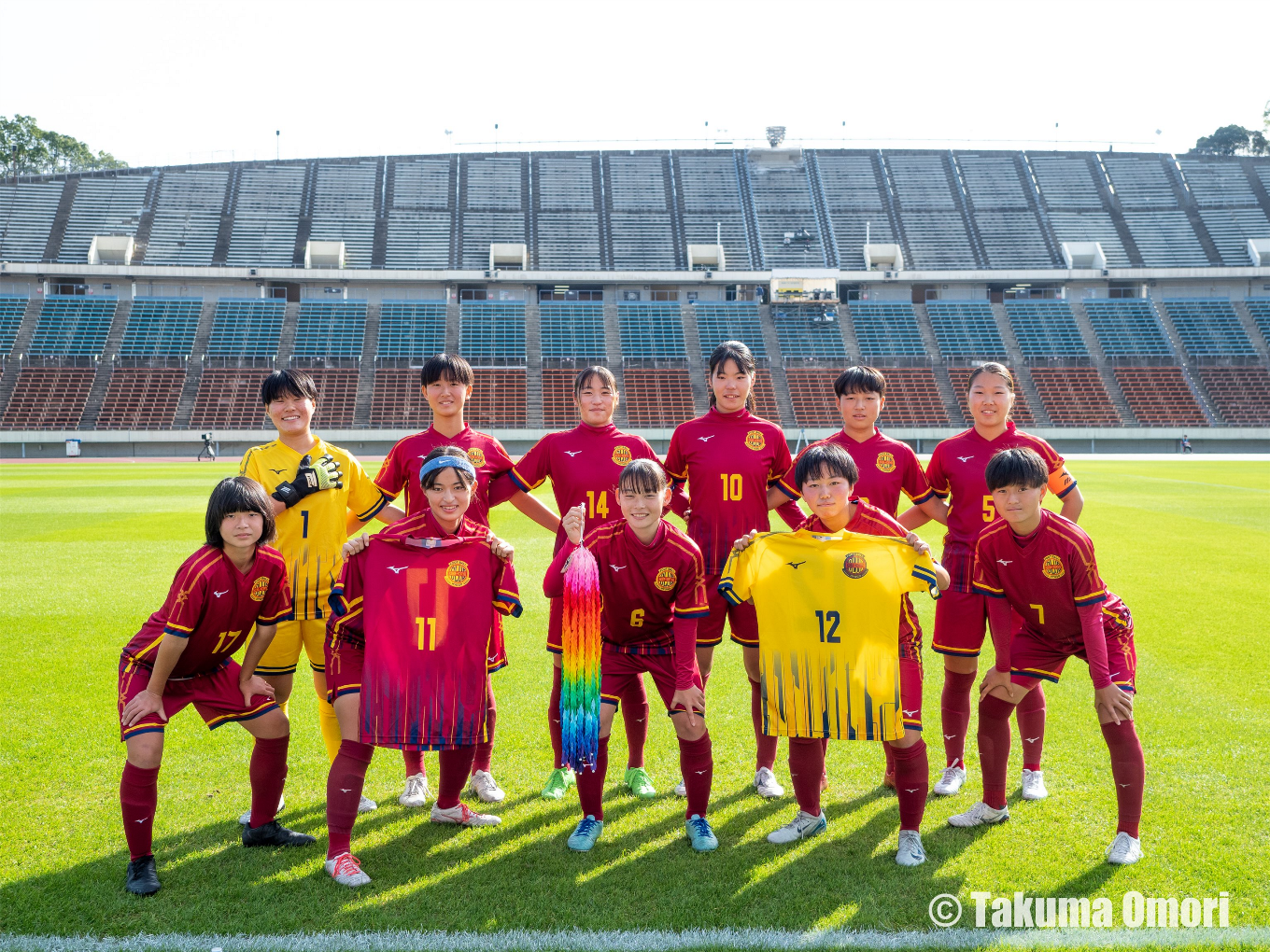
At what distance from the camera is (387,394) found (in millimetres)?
43156

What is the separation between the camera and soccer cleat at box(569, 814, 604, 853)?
395 cm

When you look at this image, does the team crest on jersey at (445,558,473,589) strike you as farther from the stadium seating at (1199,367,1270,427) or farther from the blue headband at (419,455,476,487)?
the stadium seating at (1199,367,1270,427)

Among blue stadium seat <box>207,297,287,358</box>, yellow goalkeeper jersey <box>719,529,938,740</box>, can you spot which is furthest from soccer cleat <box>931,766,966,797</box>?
blue stadium seat <box>207,297,287,358</box>

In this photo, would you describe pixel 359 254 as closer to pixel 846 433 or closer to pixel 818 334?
pixel 818 334

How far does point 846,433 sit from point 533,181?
54.0 metres

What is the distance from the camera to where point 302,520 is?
4.57 metres

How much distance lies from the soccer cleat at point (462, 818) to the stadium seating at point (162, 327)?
4610 centimetres

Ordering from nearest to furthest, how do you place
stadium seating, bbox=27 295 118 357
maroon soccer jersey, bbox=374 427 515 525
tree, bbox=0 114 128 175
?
maroon soccer jersey, bbox=374 427 515 525
stadium seating, bbox=27 295 118 357
tree, bbox=0 114 128 175

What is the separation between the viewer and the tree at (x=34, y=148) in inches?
2768

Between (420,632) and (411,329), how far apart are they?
45.1 metres

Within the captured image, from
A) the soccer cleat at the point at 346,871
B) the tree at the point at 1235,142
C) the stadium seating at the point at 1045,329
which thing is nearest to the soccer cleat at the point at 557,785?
the soccer cleat at the point at 346,871

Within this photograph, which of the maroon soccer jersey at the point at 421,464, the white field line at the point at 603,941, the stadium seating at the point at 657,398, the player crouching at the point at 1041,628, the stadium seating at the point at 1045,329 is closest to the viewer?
the white field line at the point at 603,941

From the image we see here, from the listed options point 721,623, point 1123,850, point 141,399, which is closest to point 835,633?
point 721,623

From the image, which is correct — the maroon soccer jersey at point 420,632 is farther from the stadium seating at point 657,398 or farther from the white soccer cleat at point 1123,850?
the stadium seating at point 657,398
